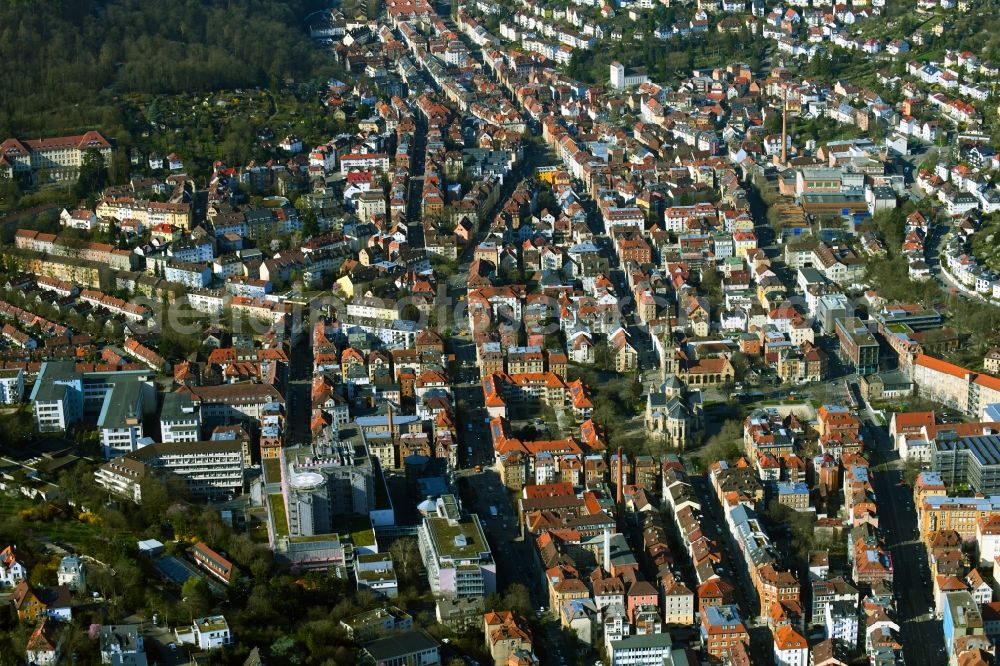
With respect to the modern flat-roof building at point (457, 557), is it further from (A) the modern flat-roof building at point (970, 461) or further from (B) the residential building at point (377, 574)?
(A) the modern flat-roof building at point (970, 461)

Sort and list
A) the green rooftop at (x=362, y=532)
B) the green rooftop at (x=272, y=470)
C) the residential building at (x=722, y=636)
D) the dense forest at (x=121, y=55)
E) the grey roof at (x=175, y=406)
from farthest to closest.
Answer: the dense forest at (x=121, y=55), the grey roof at (x=175, y=406), the green rooftop at (x=272, y=470), the green rooftop at (x=362, y=532), the residential building at (x=722, y=636)

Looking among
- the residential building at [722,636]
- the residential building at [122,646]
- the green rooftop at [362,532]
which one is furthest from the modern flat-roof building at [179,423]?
the residential building at [722,636]

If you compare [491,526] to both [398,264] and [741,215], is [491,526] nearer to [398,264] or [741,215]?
[398,264]

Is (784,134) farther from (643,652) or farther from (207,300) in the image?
(643,652)

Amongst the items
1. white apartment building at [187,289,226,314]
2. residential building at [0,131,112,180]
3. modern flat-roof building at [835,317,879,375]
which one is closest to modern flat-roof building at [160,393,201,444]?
white apartment building at [187,289,226,314]

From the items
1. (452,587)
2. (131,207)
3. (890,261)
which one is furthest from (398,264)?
(452,587)

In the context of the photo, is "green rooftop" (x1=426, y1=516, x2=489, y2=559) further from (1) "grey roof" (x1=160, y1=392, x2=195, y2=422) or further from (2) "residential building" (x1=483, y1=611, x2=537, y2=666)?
(1) "grey roof" (x1=160, y1=392, x2=195, y2=422)
